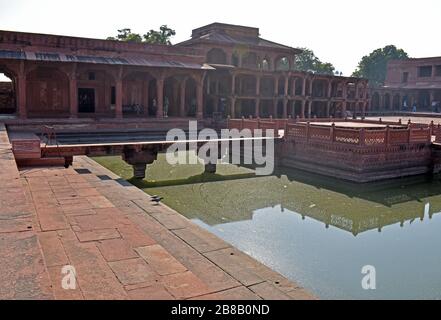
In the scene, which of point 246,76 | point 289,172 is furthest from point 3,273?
point 246,76

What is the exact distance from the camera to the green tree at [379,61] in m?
72.4

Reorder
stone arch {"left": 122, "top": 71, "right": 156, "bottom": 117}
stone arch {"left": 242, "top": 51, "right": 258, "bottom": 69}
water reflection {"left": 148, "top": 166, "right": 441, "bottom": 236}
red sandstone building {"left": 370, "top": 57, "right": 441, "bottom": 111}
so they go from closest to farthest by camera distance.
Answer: water reflection {"left": 148, "top": 166, "right": 441, "bottom": 236}
stone arch {"left": 122, "top": 71, "right": 156, "bottom": 117}
stone arch {"left": 242, "top": 51, "right": 258, "bottom": 69}
red sandstone building {"left": 370, "top": 57, "right": 441, "bottom": 111}

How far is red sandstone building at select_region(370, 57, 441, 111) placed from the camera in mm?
46906

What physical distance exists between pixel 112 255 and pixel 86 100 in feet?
72.8

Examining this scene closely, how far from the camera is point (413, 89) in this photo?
4803cm

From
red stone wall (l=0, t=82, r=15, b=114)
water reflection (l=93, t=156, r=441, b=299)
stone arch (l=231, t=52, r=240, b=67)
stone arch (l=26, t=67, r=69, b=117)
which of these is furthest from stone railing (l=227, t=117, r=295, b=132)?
red stone wall (l=0, t=82, r=15, b=114)

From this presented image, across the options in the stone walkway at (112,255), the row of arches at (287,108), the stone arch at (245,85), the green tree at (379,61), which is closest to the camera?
the stone walkway at (112,255)

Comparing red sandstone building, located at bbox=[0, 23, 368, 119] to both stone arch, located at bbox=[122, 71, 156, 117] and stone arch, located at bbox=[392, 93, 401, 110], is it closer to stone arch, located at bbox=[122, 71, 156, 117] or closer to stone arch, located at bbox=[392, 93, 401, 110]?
stone arch, located at bbox=[122, 71, 156, 117]

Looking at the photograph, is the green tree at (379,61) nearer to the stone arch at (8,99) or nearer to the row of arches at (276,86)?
the row of arches at (276,86)

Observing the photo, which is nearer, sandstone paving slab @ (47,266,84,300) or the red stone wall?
sandstone paving slab @ (47,266,84,300)

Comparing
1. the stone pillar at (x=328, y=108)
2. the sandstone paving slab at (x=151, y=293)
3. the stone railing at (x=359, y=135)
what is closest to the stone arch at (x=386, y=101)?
the stone pillar at (x=328, y=108)

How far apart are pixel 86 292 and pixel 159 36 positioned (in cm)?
4731

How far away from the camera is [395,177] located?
1519 cm

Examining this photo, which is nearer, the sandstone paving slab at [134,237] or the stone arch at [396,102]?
the sandstone paving slab at [134,237]
